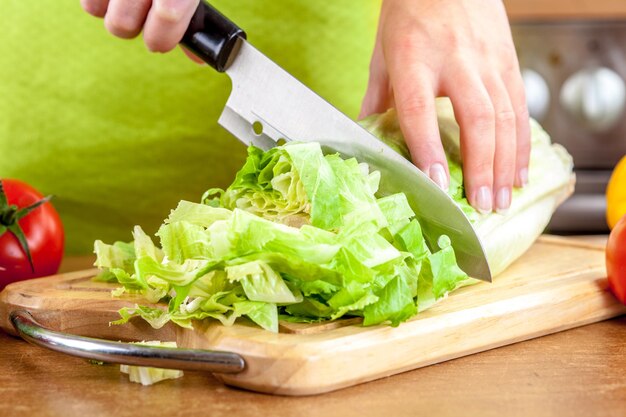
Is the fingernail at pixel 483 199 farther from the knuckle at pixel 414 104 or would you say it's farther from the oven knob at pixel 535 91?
the oven knob at pixel 535 91

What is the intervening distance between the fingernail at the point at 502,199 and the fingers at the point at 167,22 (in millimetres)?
659

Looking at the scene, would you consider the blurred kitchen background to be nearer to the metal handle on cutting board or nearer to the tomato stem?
the tomato stem

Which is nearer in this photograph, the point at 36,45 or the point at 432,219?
the point at 432,219

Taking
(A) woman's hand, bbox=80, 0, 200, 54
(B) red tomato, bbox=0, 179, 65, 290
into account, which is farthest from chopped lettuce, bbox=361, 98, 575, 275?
(B) red tomato, bbox=0, 179, 65, 290

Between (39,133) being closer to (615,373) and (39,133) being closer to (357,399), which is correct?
(357,399)

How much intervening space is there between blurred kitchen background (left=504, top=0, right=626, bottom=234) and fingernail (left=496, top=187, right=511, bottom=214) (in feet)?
5.43

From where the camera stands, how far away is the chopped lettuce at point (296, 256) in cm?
130

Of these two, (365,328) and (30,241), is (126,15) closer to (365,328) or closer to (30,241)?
(30,241)

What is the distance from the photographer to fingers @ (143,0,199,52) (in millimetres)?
1587

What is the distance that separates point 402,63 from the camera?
169 cm

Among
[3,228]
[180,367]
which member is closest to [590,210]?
[3,228]

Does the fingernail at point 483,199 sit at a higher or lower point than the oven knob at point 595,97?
higher

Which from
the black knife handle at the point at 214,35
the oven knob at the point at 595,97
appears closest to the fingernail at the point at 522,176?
the black knife handle at the point at 214,35

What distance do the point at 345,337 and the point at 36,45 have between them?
141cm
